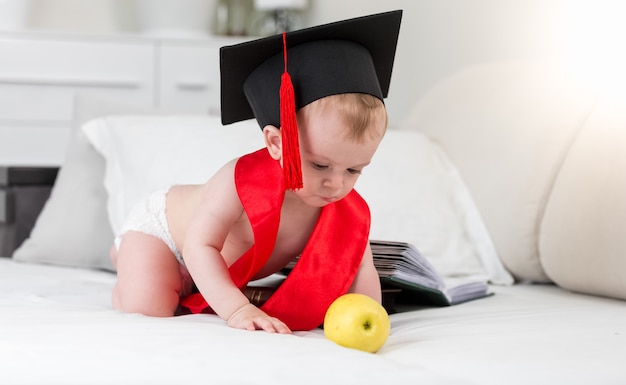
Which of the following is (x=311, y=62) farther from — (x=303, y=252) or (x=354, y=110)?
(x=303, y=252)

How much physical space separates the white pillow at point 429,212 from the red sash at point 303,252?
1.37 ft

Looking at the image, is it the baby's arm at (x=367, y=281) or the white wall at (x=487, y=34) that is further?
the white wall at (x=487, y=34)

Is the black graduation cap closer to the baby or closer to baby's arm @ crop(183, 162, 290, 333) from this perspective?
the baby

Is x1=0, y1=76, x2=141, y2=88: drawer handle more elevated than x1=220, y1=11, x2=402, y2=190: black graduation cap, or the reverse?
x1=220, y1=11, x2=402, y2=190: black graduation cap

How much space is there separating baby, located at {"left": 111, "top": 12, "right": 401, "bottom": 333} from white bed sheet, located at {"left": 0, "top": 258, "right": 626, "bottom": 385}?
0.07 meters

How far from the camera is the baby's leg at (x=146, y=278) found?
132cm

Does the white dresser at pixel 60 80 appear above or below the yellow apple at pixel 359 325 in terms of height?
above

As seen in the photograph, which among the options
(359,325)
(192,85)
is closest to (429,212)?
(359,325)

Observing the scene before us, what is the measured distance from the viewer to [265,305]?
48.6 inches

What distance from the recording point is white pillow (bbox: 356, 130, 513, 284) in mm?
1726

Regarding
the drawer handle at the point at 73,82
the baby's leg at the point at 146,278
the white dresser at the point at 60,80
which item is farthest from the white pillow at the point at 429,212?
the drawer handle at the point at 73,82

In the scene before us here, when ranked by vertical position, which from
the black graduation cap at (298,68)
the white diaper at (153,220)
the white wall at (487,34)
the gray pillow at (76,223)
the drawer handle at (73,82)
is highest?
the white wall at (487,34)

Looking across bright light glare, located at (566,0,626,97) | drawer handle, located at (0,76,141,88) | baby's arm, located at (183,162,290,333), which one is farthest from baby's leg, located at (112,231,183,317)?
drawer handle, located at (0,76,141,88)

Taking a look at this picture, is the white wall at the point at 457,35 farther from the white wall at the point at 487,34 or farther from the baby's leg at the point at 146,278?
the baby's leg at the point at 146,278
